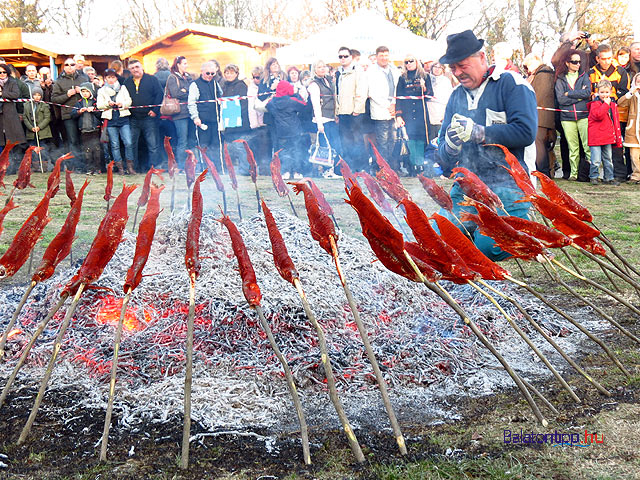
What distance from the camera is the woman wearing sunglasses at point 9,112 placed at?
13.9 meters

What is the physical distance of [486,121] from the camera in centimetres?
507

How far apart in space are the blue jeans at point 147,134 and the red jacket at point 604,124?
9.32 metres

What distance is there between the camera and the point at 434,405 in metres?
3.28

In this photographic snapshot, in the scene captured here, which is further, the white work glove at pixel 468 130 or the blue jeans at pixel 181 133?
the blue jeans at pixel 181 133

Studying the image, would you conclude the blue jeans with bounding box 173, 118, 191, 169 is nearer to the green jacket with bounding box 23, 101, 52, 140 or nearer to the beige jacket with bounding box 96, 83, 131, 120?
the beige jacket with bounding box 96, 83, 131, 120

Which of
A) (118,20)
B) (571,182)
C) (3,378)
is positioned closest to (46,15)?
(118,20)

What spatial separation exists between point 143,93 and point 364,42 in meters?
7.86

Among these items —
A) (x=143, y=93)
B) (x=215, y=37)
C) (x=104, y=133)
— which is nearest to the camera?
(x=143, y=93)

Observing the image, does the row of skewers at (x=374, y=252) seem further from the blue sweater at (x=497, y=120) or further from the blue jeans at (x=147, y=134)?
the blue jeans at (x=147, y=134)

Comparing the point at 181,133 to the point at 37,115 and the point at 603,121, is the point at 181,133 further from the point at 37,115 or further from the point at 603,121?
the point at 603,121

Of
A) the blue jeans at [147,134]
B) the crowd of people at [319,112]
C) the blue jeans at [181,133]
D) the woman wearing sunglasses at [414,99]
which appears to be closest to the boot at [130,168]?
the crowd of people at [319,112]

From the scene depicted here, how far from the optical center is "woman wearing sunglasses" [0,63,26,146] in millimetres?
13852

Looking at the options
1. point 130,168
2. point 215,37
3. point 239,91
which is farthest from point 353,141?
point 215,37

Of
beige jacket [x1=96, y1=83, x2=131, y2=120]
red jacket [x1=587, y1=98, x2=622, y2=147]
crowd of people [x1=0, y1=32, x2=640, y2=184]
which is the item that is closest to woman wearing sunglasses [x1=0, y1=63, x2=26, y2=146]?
crowd of people [x1=0, y1=32, x2=640, y2=184]
